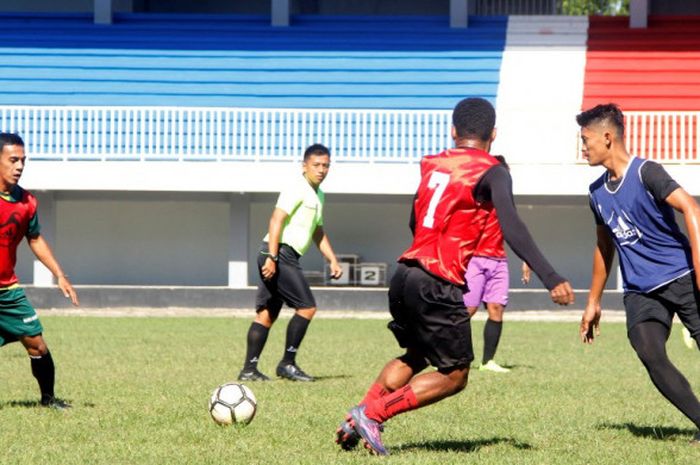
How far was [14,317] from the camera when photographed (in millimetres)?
9406

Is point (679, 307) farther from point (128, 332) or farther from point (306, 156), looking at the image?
point (128, 332)

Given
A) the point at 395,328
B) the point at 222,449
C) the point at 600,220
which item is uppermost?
the point at 600,220

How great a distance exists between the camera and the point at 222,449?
299 inches

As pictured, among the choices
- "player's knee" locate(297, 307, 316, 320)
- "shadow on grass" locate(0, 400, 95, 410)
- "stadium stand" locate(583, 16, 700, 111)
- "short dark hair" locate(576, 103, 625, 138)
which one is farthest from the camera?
"stadium stand" locate(583, 16, 700, 111)

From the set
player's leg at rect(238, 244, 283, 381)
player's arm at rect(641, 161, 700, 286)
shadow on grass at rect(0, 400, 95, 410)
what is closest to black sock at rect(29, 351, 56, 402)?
shadow on grass at rect(0, 400, 95, 410)

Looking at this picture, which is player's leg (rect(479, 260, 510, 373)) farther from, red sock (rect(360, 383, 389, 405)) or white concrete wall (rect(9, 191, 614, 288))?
white concrete wall (rect(9, 191, 614, 288))

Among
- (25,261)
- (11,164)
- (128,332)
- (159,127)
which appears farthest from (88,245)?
(11,164)

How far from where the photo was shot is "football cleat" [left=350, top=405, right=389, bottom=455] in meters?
7.21

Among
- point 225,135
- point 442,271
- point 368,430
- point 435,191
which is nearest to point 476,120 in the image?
point 435,191

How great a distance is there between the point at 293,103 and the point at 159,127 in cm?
399

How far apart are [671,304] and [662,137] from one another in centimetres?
1743

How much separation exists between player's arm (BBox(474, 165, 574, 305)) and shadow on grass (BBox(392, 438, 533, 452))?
1.36 metres

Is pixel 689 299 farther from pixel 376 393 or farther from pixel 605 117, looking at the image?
pixel 376 393

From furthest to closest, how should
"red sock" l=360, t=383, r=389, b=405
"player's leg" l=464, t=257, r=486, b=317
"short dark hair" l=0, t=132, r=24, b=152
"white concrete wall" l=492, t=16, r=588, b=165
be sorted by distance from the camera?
"white concrete wall" l=492, t=16, r=588, b=165 → "player's leg" l=464, t=257, r=486, b=317 → "short dark hair" l=0, t=132, r=24, b=152 → "red sock" l=360, t=383, r=389, b=405
